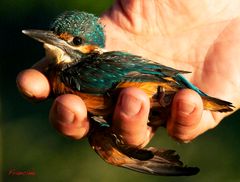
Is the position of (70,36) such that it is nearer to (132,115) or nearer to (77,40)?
(77,40)

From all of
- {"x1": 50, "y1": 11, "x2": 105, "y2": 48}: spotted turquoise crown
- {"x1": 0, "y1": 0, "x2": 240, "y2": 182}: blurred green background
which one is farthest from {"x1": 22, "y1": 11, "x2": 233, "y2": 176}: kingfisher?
{"x1": 0, "y1": 0, "x2": 240, "y2": 182}: blurred green background

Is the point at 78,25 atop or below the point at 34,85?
atop

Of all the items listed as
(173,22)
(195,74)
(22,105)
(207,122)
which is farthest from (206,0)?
(22,105)

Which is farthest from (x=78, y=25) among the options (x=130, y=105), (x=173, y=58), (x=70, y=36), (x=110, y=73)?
(x=173, y=58)

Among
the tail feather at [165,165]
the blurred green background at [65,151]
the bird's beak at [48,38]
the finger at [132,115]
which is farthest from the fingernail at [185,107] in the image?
the blurred green background at [65,151]

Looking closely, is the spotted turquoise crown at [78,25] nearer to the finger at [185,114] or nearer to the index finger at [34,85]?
the index finger at [34,85]

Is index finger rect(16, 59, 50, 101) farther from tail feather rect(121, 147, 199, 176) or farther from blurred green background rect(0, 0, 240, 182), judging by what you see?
blurred green background rect(0, 0, 240, 182)
